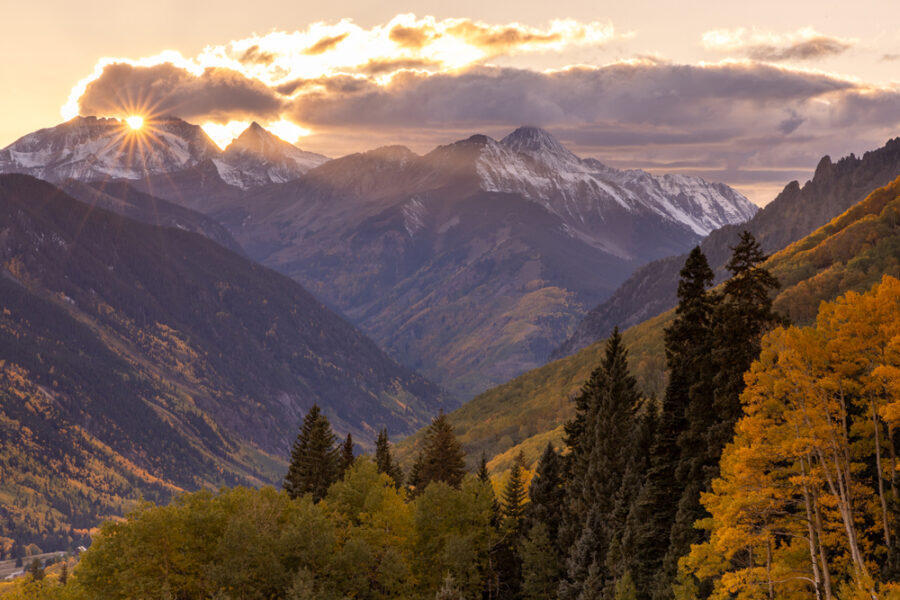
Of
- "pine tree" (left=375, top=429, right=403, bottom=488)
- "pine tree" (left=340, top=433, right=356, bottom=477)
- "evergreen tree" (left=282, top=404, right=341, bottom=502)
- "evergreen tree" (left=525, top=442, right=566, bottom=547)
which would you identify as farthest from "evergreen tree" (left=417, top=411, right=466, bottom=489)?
"evergreen tree" (left=525, top=442, right=566, bottom=547)

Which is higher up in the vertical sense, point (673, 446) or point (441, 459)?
point (441, 459)

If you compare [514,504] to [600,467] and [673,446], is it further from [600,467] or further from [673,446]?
[673,446]

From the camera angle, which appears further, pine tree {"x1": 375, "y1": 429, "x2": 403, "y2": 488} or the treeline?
pine tree {"x1": 375, "y1": 429, "x2": 403, "y2": 488}

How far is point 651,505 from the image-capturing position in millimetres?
69625

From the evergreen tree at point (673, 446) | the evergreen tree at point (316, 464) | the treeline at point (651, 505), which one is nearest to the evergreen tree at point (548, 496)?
the treeline at point (651, 505)

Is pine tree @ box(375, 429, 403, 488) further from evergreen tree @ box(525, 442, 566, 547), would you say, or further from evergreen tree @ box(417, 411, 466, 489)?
evergreen tree @ box(525, 442, 566, 547)

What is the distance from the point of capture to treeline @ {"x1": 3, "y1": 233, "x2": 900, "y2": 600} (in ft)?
148

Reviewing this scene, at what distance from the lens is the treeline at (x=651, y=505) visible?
4503 centimetres

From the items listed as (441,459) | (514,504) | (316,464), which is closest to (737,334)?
(514,504)

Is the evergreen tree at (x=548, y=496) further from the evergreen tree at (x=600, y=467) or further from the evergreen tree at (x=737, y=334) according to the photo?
the evergreen tree at (x=737, y=334)

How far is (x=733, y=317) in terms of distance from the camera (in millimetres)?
59875

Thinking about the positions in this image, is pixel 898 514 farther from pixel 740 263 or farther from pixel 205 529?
pixel 205 529

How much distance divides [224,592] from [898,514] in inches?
1892

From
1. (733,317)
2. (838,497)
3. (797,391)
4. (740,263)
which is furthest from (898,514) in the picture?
(740,263)
